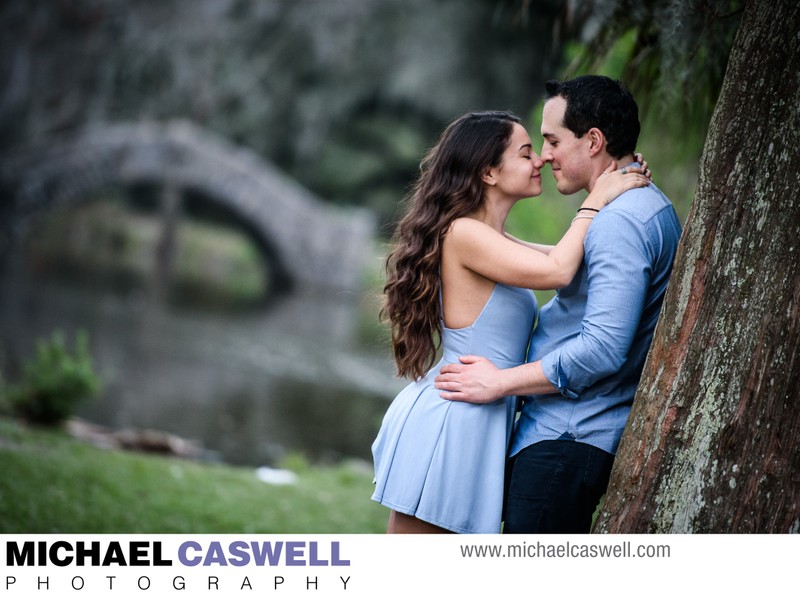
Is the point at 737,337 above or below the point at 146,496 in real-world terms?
above

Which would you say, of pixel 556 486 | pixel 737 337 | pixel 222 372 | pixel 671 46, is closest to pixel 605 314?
pixel 737 337

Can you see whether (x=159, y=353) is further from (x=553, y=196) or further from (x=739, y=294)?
(x=739, y=294)

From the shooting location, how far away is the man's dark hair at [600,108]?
104 inches

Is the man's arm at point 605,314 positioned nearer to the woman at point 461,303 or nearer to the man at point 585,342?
the man at point 585,342

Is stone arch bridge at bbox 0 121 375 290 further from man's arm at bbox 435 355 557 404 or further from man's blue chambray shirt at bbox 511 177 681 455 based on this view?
man's blue chambray shirt at bbox 511 177 681 455

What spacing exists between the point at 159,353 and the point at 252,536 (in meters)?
10.4

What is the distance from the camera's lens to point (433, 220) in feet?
9.15

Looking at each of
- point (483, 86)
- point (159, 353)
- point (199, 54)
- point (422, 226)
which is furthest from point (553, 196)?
point (199, 54)

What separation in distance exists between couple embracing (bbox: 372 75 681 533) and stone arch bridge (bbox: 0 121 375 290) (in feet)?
65.1

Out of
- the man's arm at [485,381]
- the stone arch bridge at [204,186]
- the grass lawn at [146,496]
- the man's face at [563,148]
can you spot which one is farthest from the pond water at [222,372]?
the man's face at [563,148]

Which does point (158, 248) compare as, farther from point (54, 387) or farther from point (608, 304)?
point (608, 304)

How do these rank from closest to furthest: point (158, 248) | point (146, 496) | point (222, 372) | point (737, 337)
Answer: point (737, 337), point (146, 496), point (222, 372), point (158, 248)

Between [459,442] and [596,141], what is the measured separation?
0.96m

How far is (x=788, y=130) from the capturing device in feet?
7.66
